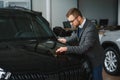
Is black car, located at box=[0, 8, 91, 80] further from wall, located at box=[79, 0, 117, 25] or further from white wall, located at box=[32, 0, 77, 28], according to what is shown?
wall, located at box=[79, 0, 117, 25]

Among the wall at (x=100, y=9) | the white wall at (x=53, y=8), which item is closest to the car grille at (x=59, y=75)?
the white wall at (x=53, y=8)

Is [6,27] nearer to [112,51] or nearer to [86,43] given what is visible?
[86,43]

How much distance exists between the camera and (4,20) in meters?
5.62

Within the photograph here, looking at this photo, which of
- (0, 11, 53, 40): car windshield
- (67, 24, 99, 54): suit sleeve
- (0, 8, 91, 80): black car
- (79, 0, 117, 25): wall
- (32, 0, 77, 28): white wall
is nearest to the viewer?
(0, 8, 91, 80): black car

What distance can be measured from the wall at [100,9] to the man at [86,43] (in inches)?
478

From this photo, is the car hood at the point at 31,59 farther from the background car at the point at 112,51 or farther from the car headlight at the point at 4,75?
the background car at the point at 112,51

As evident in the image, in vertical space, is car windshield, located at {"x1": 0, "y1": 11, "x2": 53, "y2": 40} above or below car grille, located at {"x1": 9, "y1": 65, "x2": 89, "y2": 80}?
above

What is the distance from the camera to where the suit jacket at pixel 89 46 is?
4652 millimetres

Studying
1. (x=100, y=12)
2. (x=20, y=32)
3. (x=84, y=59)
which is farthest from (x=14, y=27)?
(x=100, y=12)

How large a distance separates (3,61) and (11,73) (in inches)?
10.7

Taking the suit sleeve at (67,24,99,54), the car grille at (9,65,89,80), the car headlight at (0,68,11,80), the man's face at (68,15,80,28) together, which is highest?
the man's face at (68,15,80,28)

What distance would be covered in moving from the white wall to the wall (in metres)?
0.75

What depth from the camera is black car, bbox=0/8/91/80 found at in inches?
158

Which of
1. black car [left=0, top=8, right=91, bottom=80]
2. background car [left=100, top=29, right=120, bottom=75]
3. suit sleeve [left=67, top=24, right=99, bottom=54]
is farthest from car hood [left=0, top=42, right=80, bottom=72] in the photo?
background car [left=100, top=29, right=120, bottom=75]
